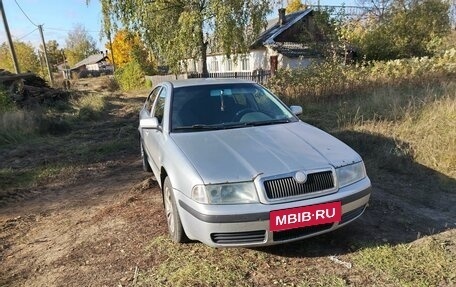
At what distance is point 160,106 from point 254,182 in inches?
91.6

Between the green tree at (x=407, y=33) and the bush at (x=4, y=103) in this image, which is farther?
the green tree at (x=407, y=33)

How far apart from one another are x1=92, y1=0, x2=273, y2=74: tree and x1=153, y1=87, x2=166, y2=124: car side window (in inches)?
504

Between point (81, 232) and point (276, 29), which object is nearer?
point (81, 232)

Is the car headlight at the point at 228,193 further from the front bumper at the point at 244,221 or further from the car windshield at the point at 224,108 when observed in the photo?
the car windshield at the point at 224,108

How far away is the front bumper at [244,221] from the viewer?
2824 mm

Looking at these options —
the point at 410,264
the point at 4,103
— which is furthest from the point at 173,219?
the point at 4,103

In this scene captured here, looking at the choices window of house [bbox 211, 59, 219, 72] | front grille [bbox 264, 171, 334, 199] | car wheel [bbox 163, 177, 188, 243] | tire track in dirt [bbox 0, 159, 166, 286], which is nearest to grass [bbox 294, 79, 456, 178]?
front grille [bbox 264, 171, 334, 199]

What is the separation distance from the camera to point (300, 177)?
2904mm

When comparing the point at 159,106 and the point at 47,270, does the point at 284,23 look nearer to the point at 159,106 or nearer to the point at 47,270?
the point at 159,106

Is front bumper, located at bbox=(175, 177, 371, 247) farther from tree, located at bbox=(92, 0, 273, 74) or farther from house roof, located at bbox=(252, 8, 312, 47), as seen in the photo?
house roof, located at bbox=(252, 8, 312, 47)

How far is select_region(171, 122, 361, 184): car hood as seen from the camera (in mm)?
2977

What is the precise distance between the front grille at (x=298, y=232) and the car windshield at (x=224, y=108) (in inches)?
56.7

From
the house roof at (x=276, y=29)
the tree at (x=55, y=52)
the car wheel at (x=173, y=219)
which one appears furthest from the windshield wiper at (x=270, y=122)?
the tree at (x=55, y=52)

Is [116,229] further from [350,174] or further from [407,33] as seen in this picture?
[407,33]
